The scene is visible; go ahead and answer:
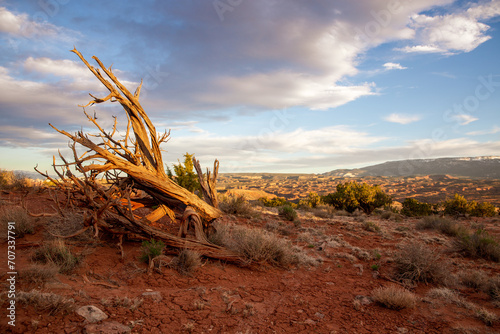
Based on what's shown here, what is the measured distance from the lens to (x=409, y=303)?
4.65m

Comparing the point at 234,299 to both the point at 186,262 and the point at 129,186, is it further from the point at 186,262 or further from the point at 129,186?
the point at 129,186

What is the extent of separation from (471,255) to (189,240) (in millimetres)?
9274

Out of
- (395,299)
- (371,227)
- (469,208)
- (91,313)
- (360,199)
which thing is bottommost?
(469,208)

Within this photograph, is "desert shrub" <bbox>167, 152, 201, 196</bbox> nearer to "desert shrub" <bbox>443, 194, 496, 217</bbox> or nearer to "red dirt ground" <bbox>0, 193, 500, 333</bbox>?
"red dirt ground" <bbox>0, 193, 500, 333</bbox>

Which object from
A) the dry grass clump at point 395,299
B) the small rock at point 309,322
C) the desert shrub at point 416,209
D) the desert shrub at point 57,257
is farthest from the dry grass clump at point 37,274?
the desert shrub at point 416,209

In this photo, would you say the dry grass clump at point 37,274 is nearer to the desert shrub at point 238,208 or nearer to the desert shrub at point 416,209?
the desert shrub at point 238,208

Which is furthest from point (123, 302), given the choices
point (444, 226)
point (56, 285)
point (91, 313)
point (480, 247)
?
point (444, 226)

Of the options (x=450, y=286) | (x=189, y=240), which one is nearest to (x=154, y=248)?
(x=189, y=240)

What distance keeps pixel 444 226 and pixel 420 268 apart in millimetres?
9363

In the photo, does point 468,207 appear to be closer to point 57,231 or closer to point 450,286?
point 450,286

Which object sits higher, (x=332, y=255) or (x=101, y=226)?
(x=101, y=226)

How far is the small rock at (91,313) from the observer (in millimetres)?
3467

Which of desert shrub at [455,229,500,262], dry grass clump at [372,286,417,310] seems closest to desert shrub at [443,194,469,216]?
desert shrub at [455,229,500,262]

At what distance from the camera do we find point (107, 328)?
334 cm
